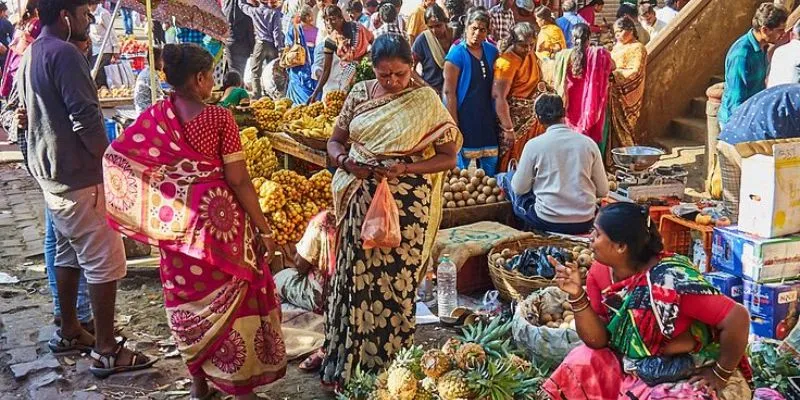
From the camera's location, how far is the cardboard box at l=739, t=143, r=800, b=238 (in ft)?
13.6

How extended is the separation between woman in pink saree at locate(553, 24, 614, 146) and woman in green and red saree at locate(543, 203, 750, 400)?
5.70 meters

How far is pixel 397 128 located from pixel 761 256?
6.55 ft

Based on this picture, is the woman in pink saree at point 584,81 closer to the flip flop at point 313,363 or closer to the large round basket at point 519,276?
the large round basket at point 519,276

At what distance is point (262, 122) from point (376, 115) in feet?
11.5

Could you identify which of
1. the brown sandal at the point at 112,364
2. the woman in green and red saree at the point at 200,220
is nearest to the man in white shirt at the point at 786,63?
the woman in green and red saree at the point at 200,220

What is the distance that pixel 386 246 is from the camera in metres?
3.98

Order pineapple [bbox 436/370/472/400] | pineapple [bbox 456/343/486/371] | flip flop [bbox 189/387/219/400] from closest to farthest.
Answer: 1. pineapple [bbox 436/370/472/400]
2. pineapple [bbox 456/343/486/371]
3. flip flop [bbox 189/387/219/400]

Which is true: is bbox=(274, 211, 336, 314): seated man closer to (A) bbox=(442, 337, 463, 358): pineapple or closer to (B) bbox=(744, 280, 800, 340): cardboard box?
(A) bbox=(442, 337, 463, 358): pineapple

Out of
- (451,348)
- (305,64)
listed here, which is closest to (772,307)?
(451,348)

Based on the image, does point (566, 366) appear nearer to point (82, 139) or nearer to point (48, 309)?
point (82, 139)

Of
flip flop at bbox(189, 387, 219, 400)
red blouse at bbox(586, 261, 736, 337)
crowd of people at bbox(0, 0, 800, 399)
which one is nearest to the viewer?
red blouse at bbox(586, 261, 736, 337)

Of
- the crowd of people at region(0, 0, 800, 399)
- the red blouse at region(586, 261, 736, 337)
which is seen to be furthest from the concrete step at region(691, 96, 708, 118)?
the red blouse at region(586, 261, 736, 337)

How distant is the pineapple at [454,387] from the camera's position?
3.32 metres

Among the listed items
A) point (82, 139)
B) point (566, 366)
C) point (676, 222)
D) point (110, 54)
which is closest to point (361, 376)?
point (566, 366)
